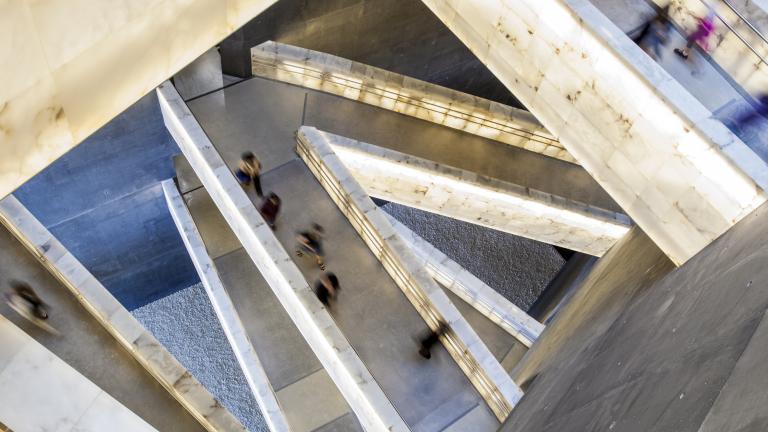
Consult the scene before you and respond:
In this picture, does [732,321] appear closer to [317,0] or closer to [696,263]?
[696,263]

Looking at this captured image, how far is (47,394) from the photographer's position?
8.16 metres

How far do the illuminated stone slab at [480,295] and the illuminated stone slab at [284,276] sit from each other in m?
4.23

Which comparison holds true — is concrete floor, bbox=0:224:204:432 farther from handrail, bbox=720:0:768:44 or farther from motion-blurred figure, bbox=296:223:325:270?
handrail, bbox=720:0:768:44

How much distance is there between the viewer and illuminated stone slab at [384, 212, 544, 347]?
1452 cm

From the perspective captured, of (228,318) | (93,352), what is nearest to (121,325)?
(93,352)

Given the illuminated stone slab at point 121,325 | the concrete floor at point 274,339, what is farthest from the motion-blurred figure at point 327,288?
the illuminated stone slab at point 121,325

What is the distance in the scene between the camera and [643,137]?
8.69 metres

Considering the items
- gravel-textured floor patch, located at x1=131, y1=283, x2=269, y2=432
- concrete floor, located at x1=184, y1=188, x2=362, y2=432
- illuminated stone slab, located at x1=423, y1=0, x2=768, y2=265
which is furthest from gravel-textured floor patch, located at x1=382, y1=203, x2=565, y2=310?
illuminated stone slab, located at x1=423, y1=0, x2=768, y2=265

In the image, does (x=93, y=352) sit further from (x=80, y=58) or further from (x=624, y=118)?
(x=624, y=118)

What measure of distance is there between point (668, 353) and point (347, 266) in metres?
6.38

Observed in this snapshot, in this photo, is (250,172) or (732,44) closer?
(732,44)

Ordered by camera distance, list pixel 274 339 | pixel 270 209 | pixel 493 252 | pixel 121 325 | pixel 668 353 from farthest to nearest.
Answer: pixel 493 252
pixel 274 339
pixel 270 209
pixel 121 325
pixel 668 353

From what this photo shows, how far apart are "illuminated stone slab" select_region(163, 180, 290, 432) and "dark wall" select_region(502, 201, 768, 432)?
3980 millimetres

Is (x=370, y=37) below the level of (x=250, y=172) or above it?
above
